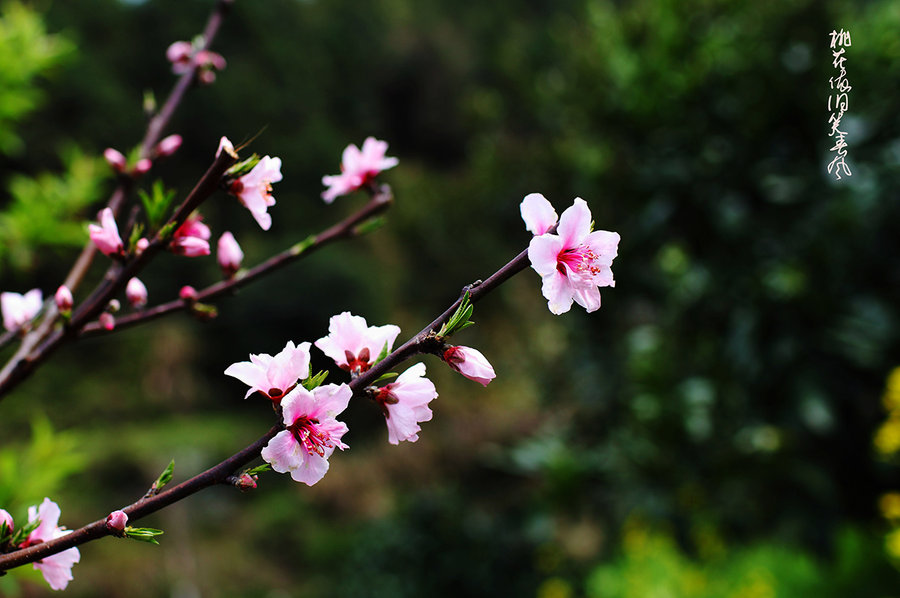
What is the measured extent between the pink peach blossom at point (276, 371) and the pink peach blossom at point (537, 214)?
7.1 inches

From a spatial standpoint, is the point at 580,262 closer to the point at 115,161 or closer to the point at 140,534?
the point at 140,534

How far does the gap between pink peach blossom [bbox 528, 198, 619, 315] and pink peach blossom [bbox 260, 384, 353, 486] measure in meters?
0.16

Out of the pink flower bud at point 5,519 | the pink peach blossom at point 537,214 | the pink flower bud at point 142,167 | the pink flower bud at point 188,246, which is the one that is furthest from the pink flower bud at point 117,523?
the pink flower bud at point 142,167

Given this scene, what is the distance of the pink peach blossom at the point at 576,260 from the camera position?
0.42 m

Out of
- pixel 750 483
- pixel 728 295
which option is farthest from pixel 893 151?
pixel 750 483

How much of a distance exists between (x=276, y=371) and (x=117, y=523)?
132 millimetres

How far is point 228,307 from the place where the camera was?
22.9 ft

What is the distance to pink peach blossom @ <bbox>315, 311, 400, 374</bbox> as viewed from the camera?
0.45m

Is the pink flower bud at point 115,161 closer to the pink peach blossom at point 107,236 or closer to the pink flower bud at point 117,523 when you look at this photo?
the pink peach blossom at point 107,236

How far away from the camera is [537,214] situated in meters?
0.44

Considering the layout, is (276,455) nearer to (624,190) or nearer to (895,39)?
(624,190)

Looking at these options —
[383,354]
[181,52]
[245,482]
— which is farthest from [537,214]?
[181,52]

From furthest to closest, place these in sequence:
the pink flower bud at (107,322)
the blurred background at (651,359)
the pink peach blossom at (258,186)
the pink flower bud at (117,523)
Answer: the blurred background at (651,359)
the pink flower bud at (107,322)
the pink peach blossom at (258,186)
the pink flower bud at (117,523)

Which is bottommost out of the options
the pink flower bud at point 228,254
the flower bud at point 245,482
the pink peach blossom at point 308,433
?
the flower bud at point 245,482
